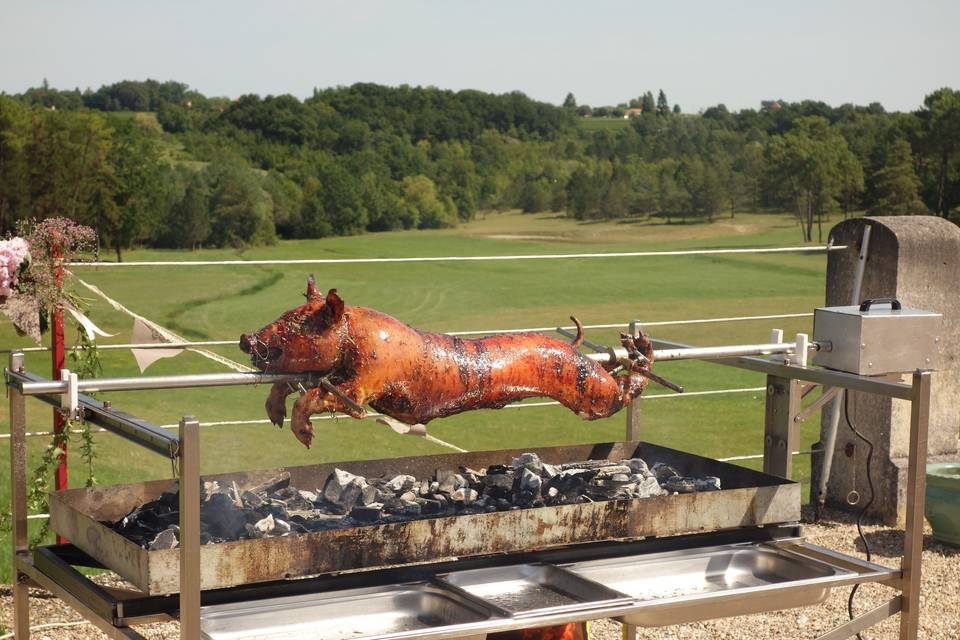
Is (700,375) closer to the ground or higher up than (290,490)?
closer to the ground

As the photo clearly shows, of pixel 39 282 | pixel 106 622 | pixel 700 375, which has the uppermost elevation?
pixel 39 282

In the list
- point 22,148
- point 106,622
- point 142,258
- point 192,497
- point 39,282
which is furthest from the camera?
point 142,258

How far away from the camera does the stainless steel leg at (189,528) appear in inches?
78.7

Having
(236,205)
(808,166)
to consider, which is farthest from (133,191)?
Answer: (808,166)

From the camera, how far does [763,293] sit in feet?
148

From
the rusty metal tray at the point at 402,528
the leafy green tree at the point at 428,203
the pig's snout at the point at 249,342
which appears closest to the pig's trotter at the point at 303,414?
the pig's snout at the point at 249,342

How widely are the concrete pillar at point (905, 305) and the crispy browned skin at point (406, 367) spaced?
267 cm

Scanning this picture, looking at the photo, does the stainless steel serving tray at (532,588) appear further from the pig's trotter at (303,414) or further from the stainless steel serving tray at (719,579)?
the pig's trotter at (303,414)

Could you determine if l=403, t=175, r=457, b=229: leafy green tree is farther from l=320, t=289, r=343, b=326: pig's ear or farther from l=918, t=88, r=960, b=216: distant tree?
l=320, t=289, r=343, b=326: pig's ear

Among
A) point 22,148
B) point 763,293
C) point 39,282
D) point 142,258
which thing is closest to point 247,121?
point 142,258

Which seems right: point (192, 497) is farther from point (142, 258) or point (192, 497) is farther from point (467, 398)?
point (142, 258)

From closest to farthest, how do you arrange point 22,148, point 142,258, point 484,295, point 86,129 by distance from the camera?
1. point 22,148
2. point 86,129
3. point 142,258
4. point 484,295

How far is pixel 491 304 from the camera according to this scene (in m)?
45.3

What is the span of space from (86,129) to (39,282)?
38.3m
